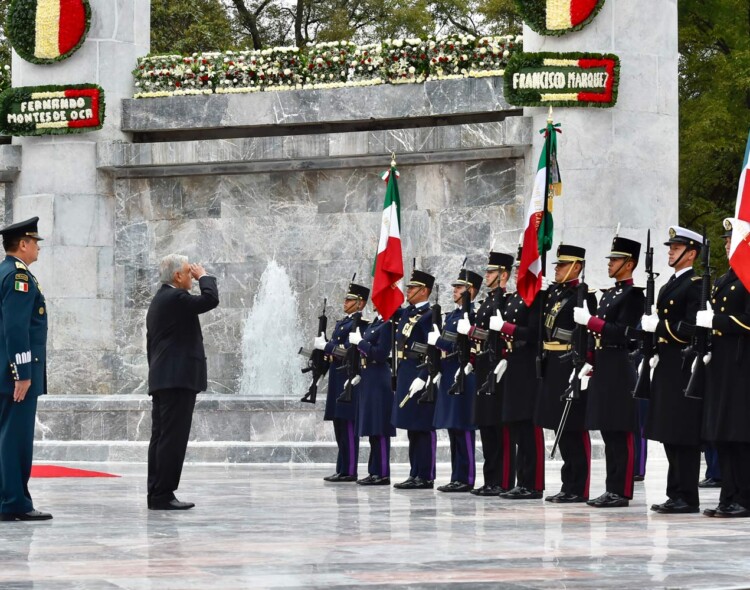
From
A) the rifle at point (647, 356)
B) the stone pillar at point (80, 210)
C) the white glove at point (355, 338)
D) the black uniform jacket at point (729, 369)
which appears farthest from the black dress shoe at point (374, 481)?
the stone pillar at point (80, 210)

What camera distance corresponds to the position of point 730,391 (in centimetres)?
1002

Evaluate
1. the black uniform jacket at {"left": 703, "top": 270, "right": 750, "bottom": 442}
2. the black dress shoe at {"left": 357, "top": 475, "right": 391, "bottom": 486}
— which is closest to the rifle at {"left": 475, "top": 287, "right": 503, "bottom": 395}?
the black dress shoe at {"left": 357, "top": 475, "right": 391, "bottom": 486}

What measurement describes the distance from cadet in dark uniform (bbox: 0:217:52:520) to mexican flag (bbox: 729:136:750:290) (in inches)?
188

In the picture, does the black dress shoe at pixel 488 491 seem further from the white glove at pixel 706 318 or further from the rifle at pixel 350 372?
the white glove at pixel 706 318

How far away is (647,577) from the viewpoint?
22.9 feet

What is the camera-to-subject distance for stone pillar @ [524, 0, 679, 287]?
18422 millimetres

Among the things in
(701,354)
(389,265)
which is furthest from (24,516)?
(389,265)

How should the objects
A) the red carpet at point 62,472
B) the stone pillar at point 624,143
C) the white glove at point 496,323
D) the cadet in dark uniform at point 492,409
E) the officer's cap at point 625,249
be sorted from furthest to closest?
1. the stone pillar at point 624,143
2. the red carpet at point 62,472
3. the cadet in dark uniform at point 492,409
4. the white glove at point 496,323
5. the officer's cap at point 625,249

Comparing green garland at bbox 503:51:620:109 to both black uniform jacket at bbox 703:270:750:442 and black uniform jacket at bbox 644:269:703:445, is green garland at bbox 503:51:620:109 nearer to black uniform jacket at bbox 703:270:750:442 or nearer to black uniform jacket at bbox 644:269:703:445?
black uniform jacket at bbox 644:269:703:445

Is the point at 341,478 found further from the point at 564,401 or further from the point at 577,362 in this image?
the point at 577,362

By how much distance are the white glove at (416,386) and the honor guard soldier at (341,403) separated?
924mm

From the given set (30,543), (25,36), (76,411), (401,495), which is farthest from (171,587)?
(25,36)

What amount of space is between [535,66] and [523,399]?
25.7 ft

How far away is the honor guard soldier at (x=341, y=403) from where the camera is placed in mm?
14086
